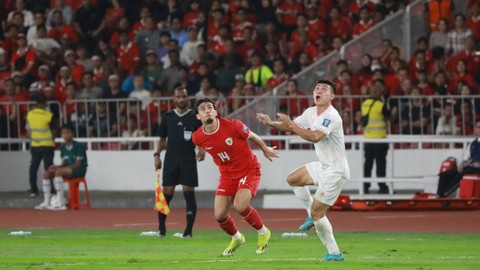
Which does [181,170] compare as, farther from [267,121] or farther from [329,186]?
[267,121]

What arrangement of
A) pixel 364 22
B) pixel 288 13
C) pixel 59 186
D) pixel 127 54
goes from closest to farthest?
pixel 59 186, pixel 364 22, pixel 288 13, pixel 127 54

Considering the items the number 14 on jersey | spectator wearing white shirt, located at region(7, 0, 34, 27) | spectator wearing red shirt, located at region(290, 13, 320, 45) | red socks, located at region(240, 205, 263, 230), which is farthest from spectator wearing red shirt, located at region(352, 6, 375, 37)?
red socks, located at region(240, 205, 263, 230)

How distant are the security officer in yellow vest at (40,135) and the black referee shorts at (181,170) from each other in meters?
7.88

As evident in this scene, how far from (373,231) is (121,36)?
12.3 meters

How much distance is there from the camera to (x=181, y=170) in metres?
20.1

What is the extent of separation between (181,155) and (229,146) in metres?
3.40

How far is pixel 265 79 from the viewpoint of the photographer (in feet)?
95.6

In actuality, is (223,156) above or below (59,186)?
above

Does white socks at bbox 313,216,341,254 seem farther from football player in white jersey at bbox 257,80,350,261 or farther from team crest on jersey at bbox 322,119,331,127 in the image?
team crest on jersey at bbox 322,119,331,127

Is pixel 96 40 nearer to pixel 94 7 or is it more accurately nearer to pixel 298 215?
pixel 94 7

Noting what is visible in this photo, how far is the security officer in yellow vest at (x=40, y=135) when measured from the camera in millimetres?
27672

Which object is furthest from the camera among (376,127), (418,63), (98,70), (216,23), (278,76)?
(216,23)

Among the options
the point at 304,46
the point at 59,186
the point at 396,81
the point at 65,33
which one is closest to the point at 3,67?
the point at 65,33

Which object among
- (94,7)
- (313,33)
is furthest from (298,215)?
(94,7)
